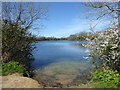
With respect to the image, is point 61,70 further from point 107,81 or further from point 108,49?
point 107,81

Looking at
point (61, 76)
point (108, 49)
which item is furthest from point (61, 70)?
point (108, 49)

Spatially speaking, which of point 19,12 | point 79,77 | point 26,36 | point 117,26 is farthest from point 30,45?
point 117,26

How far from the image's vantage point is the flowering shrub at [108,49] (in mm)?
4858

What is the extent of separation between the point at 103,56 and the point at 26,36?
5930mm

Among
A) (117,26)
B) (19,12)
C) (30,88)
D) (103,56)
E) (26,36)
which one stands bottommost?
(30,88)

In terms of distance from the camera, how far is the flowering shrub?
4.86 meters

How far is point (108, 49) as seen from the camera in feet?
17.2

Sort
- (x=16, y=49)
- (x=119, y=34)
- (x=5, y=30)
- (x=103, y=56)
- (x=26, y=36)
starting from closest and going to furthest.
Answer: (x=119, y=34) < (x=103, y=56) < (x=5, y=30) < (x=16, y=49) < (x=26, y=36)

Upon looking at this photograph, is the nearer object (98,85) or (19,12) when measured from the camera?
(98,85)

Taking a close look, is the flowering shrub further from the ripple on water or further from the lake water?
the ripple on water

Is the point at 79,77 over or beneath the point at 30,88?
beneath

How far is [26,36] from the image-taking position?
841cm

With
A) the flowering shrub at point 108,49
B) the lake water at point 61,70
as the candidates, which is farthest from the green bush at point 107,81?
the lake water at point 61,70

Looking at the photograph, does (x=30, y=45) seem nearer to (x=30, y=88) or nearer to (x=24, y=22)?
(x=24, y=22)
